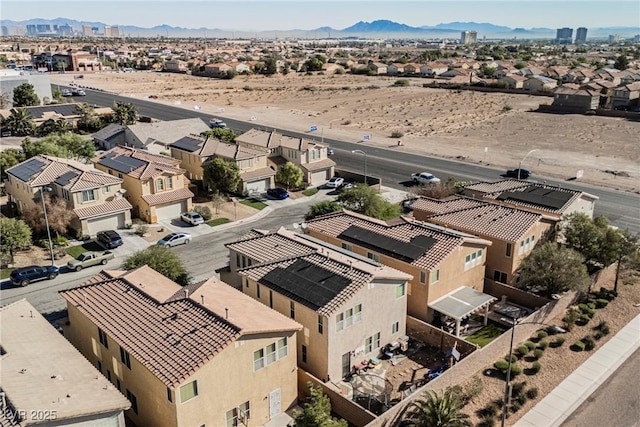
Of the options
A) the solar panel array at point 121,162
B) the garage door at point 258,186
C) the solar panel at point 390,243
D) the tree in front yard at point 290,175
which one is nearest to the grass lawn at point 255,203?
the garage door at point 258,186

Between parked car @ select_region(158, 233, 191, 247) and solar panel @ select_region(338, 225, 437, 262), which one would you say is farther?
parked car @ select_region(158, 233, 191, 247)

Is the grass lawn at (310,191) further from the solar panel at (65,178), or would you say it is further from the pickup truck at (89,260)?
the pickup truck at (89,260)

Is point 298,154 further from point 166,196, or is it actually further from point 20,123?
point 20,123

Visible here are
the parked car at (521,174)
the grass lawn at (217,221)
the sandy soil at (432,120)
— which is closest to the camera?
the grass lawn at (217,221)

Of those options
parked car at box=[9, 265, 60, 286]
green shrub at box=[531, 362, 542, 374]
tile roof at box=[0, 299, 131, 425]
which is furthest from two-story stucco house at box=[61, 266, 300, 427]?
green shrub at box=[531, 362, 542, 374]

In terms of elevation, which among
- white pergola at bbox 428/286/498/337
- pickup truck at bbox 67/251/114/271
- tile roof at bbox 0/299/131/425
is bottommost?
pickup truck at bbox 67/251/114/271

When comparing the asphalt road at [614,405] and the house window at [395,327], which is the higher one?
the house window at [395,327]

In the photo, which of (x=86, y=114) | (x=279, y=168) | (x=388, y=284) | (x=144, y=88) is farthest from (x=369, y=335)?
(x=144, y=88)

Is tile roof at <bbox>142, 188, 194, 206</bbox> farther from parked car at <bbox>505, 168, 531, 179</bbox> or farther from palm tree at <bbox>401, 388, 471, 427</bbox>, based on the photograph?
parked car at <bbox>505, 168, 531, 179</bbox>
